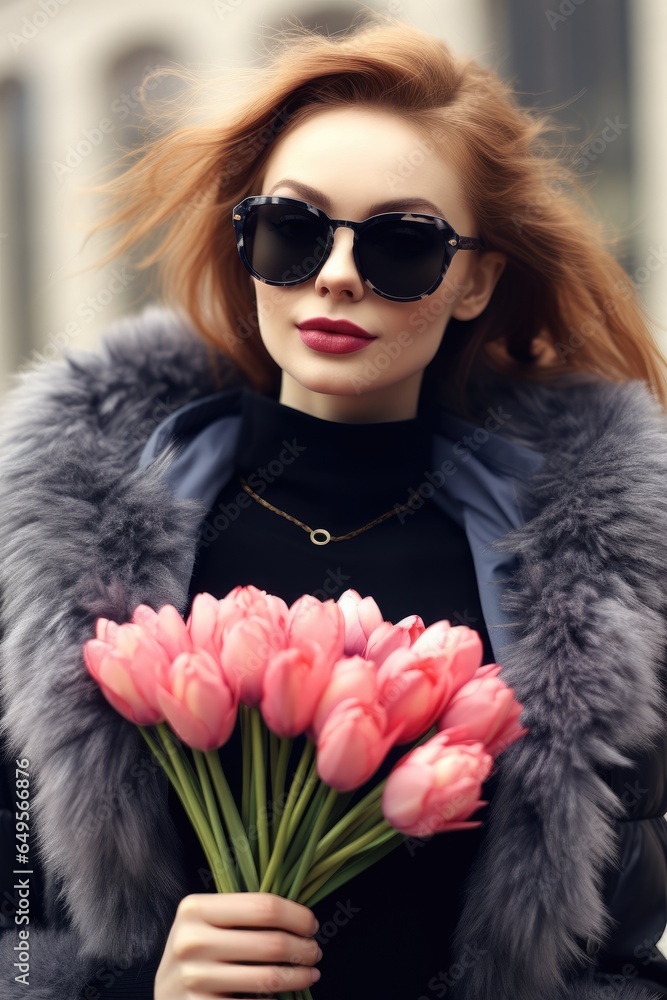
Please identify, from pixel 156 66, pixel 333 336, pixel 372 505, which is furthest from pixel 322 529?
pixel 156 66

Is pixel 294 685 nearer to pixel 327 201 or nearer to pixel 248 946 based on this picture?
pixel 248 946

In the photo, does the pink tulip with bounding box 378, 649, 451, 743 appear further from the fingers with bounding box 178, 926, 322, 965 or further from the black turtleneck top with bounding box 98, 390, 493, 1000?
the black turtleneck top with bounding box 98, 390, 493, 1000

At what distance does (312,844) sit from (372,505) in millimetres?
652

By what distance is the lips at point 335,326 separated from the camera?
1355mm

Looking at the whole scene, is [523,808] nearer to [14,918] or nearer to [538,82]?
[14,918]

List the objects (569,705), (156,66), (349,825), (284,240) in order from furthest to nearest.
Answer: (156,66), (284,240), (569,705), (349,825)

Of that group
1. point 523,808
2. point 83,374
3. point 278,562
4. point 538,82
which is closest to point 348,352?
point 278,562

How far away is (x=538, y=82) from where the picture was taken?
5.90 meters

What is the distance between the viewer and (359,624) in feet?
3.44

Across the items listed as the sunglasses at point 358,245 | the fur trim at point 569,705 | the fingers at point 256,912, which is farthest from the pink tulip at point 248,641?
the sunglasses at point 358,245

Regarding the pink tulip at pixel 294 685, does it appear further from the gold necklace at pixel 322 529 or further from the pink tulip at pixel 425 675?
the gold necklace at pixel 322 529

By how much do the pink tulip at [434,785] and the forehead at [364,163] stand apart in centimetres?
76

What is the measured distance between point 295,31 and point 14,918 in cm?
147

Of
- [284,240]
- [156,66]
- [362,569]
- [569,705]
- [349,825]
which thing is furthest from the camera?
[156,66]
